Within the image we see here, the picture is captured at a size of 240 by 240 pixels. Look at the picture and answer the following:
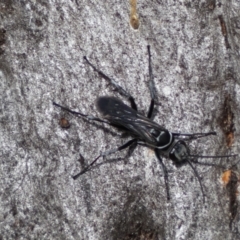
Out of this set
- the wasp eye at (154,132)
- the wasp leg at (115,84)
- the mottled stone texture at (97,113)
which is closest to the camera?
the mottled stone texture at (97,113)

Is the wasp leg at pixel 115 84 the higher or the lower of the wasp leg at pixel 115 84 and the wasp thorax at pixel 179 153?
the higher

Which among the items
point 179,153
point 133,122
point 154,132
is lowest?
point 179,153

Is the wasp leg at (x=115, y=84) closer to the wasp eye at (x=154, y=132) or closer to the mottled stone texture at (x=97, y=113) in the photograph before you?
the mottled stone texture at (x=97, y=113)

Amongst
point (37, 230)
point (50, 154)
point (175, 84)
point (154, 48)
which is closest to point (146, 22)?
point (154, 48)

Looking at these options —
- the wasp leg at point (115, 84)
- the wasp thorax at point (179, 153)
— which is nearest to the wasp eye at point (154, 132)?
the wasp thorax at point (179, 153)

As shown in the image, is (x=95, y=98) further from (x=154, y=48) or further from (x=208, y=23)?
(x=208, y=23)

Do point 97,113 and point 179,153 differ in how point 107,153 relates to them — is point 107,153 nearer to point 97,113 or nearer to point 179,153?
point 97,113

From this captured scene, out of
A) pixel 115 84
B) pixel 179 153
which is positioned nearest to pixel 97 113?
pixel 115 84

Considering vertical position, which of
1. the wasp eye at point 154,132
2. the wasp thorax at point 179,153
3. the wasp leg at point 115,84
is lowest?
the wasp thorax at point 179,153
